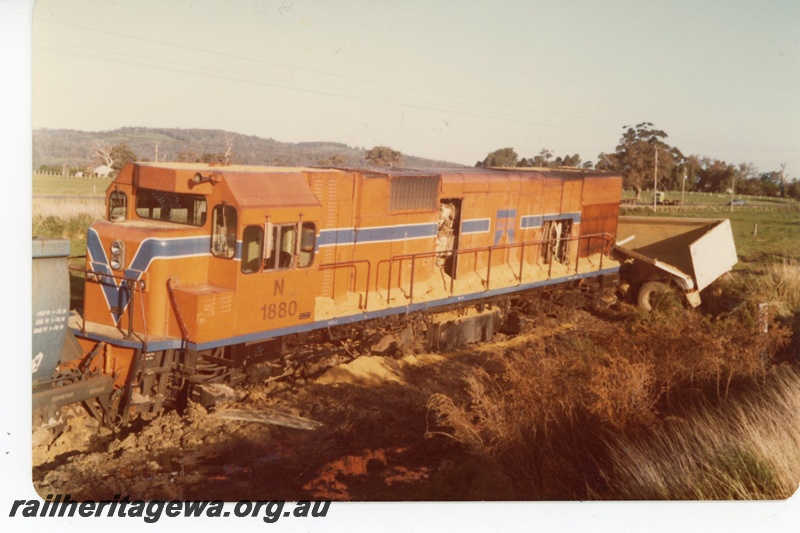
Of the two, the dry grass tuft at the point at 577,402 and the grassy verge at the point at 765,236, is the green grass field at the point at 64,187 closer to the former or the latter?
the dry grass tuft at the point at 577,402

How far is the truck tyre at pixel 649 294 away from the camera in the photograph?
51.0 feet

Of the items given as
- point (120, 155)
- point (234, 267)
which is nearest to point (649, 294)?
point (234, 267)

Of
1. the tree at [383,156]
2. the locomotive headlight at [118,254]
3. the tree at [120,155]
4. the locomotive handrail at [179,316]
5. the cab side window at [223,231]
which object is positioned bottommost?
the locomotive handrail at [179,316]

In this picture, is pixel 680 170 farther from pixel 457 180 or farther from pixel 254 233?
pixel 254 233

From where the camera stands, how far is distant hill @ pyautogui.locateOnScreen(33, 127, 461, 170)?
21297 mm

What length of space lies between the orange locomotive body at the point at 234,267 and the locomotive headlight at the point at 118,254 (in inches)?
0.6

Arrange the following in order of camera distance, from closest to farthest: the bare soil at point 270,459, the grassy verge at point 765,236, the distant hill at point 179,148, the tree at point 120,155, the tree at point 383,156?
the bare soil at point 270,459, the grassy verge at point 765,236, the distant hill at point 179,148, the tree at point 120,155, the tree at point 383,156

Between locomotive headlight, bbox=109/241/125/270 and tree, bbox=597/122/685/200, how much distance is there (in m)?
21.2

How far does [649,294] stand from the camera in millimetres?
15719

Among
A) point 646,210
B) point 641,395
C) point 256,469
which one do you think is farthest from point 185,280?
point 646,210

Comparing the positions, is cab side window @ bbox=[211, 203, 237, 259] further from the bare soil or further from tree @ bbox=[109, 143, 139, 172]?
tree @ bbox=[109, 143, 139, 172]

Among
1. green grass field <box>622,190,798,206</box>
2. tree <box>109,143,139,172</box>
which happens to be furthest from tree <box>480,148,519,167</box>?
tree <box>109,143,139,172</box>

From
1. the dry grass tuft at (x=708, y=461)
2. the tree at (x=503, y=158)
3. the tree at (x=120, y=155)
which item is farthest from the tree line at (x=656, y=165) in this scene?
the dry grass tuft at (x=708, y=461)

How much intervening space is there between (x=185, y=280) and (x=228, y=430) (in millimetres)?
1777
